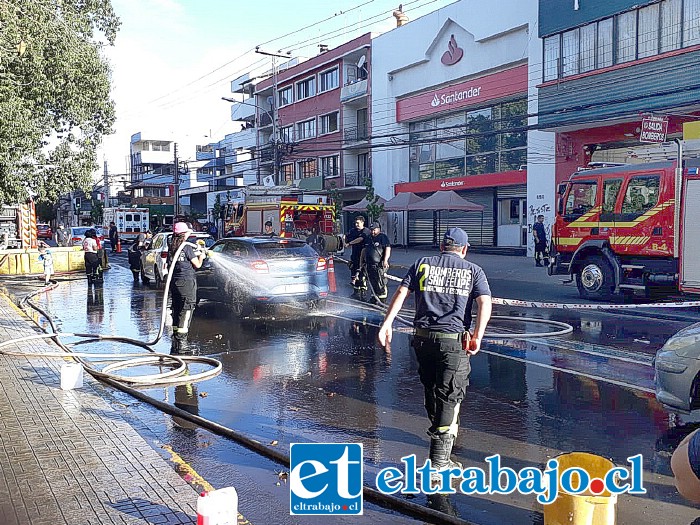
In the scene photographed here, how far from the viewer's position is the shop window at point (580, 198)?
15258 millimetres

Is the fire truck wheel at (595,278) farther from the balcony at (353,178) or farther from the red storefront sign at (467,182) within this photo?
the balcony at (353,178)

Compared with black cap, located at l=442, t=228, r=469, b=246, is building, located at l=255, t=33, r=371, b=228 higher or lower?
higher

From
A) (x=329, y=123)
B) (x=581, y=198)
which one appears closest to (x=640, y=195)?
(x=581, y=198)

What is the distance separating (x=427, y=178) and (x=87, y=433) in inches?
1276

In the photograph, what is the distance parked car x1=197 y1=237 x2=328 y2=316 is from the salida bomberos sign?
10.0 meters

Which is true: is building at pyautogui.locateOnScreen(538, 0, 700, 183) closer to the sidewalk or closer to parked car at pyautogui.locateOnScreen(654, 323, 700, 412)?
parked car at pyautogui.locateOnScreen(654, 323, 700, 412)

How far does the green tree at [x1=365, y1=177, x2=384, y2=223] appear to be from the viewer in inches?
1409

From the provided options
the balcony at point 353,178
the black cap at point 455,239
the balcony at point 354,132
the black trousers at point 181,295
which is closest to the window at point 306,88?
the balcony at point 354,132

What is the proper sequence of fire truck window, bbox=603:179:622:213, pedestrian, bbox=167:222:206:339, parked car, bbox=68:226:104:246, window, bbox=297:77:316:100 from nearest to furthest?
pedestrian, bbox=167:222:206:339
fire truck window, bbox=603:179:622:213
parked car, bbox=68:226:104:246
window, bbox=297:77:316:100

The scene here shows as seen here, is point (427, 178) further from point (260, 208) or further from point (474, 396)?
point (474, 396)

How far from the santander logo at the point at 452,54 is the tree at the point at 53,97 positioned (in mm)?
17355

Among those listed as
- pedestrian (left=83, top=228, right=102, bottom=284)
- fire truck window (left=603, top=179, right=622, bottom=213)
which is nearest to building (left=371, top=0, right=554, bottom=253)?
pedestrian (left=83, top=228, right=102, bottom=284)

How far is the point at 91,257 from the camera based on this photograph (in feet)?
64.4

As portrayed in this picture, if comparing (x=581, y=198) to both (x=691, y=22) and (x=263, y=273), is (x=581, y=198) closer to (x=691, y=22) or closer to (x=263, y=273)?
(x=263, y=273)
